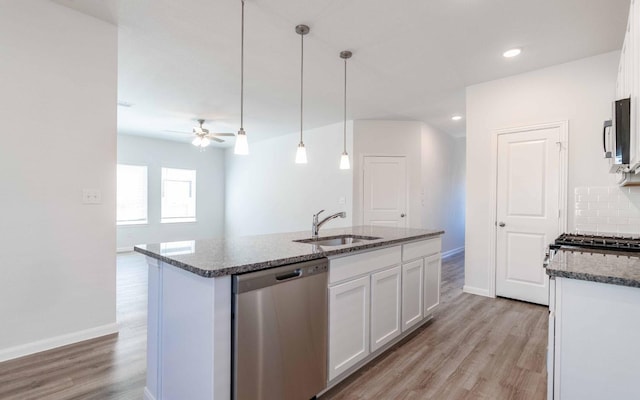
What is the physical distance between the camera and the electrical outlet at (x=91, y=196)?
252cm

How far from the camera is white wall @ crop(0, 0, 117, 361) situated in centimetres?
220

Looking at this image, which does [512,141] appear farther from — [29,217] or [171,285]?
[29,217]

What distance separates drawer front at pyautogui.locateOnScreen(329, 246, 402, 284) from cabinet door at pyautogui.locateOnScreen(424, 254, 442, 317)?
58 cm

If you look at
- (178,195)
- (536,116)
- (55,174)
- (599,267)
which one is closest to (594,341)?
(599,267)

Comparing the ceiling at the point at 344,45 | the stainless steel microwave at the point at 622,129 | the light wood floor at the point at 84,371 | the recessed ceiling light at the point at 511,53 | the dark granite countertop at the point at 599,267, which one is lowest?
Result: the light wood floor at the point at 84,371

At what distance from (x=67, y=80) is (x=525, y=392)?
13.0 feet

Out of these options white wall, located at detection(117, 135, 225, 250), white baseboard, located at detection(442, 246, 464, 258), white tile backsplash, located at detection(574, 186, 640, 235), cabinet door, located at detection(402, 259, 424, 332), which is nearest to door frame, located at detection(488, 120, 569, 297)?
white tile backsplash, located at detection(574, 186, 640, 235)

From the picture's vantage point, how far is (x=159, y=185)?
24.0 feet

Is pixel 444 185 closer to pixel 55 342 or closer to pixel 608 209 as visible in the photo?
pixel 608 209

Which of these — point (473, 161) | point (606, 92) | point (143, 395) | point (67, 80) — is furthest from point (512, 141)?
point (67, 80)

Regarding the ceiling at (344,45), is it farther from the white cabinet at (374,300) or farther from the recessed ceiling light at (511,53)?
the white cabinet at (374,300)

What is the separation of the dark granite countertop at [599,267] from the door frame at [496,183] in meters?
1.76

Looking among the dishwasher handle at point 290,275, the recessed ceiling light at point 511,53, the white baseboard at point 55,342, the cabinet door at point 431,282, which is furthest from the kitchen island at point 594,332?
the white baseboard at point 55,342

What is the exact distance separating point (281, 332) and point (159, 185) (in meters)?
6.90
